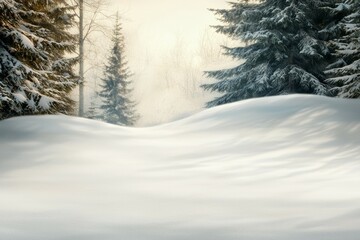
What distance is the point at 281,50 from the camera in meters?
16.3

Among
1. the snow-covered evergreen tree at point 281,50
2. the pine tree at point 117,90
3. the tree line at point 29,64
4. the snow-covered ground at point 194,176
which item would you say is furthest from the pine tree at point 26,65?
the pine tree at point 117,90

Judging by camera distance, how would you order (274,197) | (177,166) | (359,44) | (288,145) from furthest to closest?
(359,44) < (288,145) < (177,166) < (274,197)

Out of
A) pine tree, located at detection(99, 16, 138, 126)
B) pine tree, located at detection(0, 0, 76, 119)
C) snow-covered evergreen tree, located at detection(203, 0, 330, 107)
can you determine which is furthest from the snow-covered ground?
pine tree, located at detection(99, 16, 138, 126)

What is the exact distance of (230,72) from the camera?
18.7 metres

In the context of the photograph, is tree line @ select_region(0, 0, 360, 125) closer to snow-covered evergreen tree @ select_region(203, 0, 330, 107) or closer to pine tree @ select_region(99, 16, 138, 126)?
snow-covered evergreen tree @ select_region(203, 0, 330, 107)

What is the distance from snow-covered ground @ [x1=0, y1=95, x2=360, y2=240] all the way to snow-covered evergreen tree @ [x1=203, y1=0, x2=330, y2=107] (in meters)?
7.83

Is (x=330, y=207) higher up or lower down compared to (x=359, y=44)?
lower down

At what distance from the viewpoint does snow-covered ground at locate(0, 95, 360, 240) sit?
114 inches

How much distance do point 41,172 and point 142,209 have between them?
2.07 meters

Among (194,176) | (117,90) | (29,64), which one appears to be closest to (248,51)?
(29,64)

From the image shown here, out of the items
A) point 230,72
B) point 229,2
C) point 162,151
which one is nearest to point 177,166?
point 162,151

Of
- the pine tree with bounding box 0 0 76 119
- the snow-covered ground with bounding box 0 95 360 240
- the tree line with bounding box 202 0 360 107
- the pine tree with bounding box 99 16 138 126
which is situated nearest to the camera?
the snow-covered ground with bounding box 0 95 360 240

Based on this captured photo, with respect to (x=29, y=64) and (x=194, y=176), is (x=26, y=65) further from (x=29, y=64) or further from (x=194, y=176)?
(x=194, y=176)

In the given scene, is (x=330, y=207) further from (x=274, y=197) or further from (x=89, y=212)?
(x=89, y=212)
